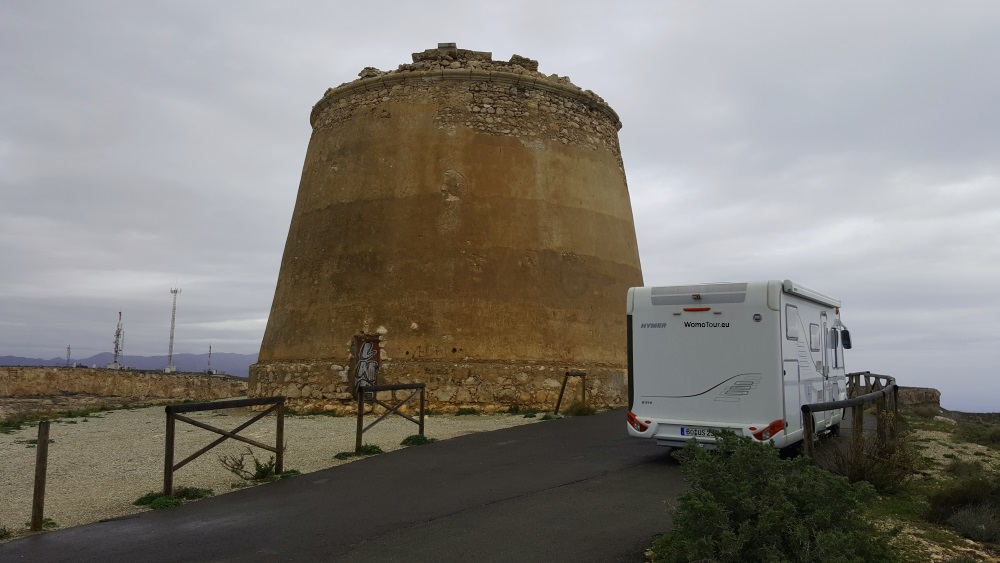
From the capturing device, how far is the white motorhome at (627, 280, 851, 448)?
30.0 feet

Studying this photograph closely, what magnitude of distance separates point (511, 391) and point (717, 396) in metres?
7.71

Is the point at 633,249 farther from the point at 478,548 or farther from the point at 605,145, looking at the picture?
the point at 478,548

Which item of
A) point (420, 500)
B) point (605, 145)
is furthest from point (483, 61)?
point (420, 500)

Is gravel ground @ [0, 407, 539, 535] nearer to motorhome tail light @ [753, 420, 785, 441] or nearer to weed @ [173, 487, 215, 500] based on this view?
weed @ [173, 487, 215, 500]

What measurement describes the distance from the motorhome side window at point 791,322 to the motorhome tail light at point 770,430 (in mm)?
1214

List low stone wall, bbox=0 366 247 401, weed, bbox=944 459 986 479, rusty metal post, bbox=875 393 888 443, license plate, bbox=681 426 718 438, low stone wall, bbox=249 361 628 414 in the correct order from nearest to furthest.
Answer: weed, bbox=944 459 986 479 → rusty metal post, bbox=875 393 888 443 → license plate, bbox=681 426 718 438 → low stone wall, bbox=249 361 628 414 → low stone wall, bbox=0 366 247 401

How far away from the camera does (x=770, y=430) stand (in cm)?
898

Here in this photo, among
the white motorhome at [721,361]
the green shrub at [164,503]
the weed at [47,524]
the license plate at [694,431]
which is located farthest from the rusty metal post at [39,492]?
the license plate at [694,431]

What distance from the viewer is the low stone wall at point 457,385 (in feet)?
53.9

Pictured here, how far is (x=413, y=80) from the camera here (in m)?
18.5

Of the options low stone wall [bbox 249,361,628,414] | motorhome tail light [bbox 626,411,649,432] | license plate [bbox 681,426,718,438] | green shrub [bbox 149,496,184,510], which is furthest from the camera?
low stone wall [bbox 249,361,628,414]

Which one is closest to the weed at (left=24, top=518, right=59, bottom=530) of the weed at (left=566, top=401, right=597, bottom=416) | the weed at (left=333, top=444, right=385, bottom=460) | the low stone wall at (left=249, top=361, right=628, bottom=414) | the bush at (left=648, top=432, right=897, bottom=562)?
the weed at (left=333, top=444, right=385, bottom=460)

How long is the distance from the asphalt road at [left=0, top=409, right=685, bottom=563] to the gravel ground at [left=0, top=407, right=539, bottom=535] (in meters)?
0.83

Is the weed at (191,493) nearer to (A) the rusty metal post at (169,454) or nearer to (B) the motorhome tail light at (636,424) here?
(A) the rusty metal post at (169,454)
